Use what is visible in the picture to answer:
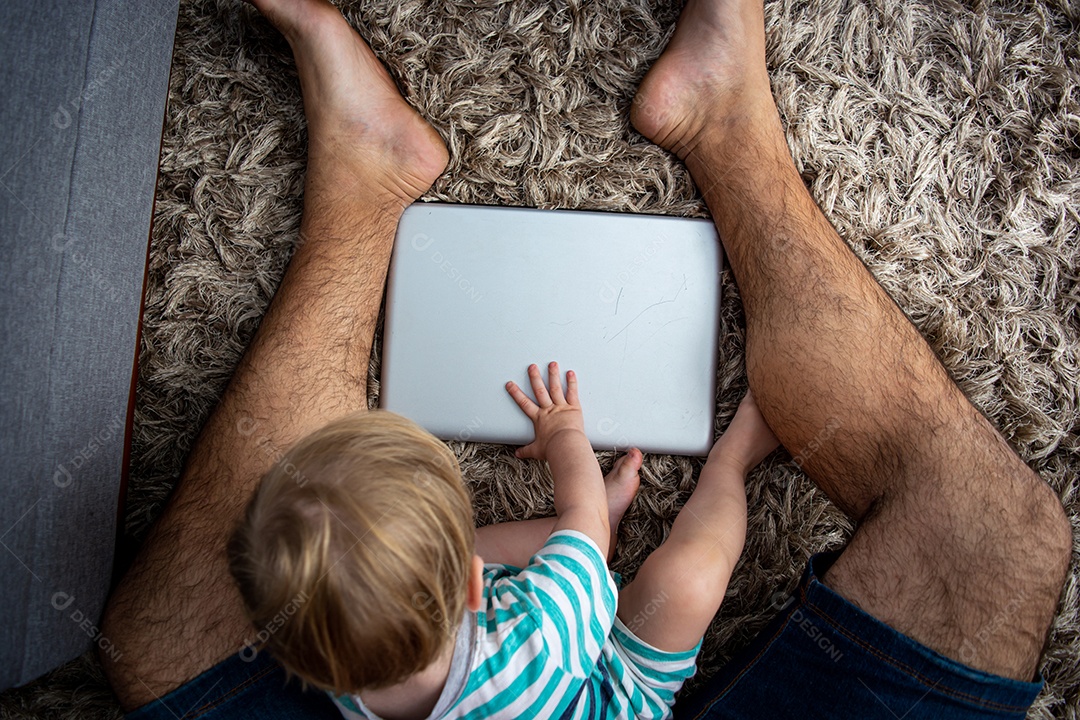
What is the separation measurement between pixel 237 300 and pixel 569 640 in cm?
72

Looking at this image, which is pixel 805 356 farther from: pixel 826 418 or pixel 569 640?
pixel 569 640

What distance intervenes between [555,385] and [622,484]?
7.0 inches

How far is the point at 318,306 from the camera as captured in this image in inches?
39.3

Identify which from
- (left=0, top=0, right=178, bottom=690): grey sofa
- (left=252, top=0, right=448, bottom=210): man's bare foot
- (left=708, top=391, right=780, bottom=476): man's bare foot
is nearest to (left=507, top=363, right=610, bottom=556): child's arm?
(left=708, top=391, right=780, bottom=476): man's bare foot

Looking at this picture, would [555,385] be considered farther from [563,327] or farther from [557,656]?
[557,656]

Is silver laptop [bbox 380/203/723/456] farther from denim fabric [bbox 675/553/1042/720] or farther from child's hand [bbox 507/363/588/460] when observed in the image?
denim fabric [bbox 675/553/1042/720]

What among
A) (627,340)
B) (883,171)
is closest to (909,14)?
(883,171)

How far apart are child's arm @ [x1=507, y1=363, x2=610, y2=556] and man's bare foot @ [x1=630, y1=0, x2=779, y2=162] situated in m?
0.43

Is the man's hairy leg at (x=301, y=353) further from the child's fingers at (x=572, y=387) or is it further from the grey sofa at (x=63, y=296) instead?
the child's fingers at (x=572, y=387)

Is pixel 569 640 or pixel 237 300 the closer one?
pixel 569 640

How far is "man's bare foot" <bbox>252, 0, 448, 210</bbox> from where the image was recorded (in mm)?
1025

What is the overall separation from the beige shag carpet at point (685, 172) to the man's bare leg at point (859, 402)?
6cm

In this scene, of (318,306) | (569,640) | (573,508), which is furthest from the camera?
(318,306)

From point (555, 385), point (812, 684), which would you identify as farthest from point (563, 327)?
point (812, 684)
